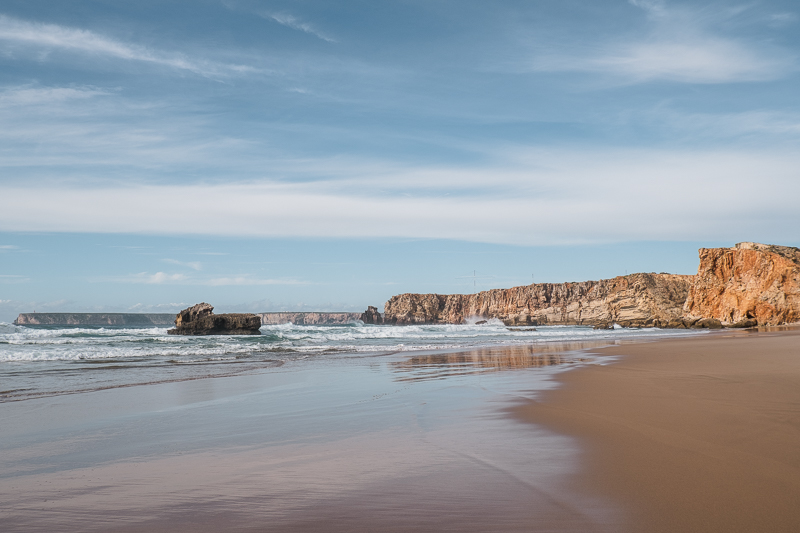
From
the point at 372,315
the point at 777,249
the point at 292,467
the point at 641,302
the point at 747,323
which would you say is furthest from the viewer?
the point at 372,315

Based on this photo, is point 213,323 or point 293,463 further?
point 213,323

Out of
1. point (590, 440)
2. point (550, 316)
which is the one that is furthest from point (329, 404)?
point (550, 316)

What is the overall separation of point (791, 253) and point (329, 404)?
5642 cm

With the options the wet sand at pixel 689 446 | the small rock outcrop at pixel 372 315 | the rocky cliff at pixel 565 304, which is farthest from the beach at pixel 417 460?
the small rock outcrop at pixel 372 315

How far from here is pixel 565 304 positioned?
10150cm

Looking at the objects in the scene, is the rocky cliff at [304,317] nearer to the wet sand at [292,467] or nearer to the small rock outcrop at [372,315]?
the small rock outcrop at [372,315]

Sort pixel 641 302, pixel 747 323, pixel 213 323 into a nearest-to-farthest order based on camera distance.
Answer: pixel 213 323
pixel 747 323
pixel 641 302

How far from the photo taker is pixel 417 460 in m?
3.62

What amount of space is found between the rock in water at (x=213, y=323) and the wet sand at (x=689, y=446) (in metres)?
35.0

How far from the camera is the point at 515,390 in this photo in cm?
741

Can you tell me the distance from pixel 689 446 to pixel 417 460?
1960mm

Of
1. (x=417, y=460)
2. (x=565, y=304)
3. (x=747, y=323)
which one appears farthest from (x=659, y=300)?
(x=417, y=460)

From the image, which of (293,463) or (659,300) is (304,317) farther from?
(293,463)

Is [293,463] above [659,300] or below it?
below
